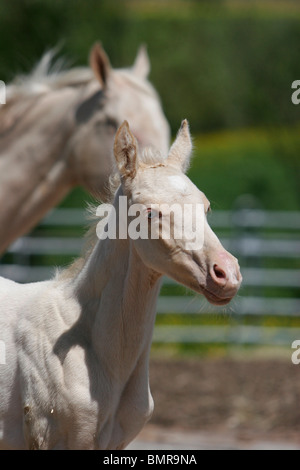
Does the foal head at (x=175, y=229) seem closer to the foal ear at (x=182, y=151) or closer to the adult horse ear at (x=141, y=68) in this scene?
the foal ear at (x=182, y=151)

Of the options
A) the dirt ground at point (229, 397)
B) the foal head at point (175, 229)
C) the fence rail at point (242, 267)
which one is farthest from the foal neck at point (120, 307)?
the fence rail at point (242, 267)

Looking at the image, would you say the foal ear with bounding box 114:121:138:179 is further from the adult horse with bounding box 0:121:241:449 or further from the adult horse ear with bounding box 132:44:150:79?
A: the adult horse ear with bounding box 132:44:150:79

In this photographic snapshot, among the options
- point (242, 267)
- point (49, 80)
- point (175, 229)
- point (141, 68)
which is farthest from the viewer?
point (242, 267)

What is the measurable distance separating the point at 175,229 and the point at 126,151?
345 mm

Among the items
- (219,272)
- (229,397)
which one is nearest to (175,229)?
(219,272)

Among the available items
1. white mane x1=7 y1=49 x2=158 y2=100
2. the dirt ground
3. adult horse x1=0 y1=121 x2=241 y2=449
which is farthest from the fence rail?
adult horse x1=0 y1=121 x2=241 y2=449

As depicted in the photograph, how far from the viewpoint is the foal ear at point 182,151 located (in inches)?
122

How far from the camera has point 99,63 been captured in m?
4.89

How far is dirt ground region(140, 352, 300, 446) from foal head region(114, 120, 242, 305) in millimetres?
3497

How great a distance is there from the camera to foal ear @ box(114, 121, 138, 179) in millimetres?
2936

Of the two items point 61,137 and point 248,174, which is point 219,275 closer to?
point 61,137

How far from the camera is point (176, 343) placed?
1040 cm

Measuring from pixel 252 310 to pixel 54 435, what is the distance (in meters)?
7.67

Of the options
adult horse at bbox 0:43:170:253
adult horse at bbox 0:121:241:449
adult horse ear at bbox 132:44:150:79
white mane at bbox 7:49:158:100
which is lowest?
adult horse at bbox 0:121:241:449
